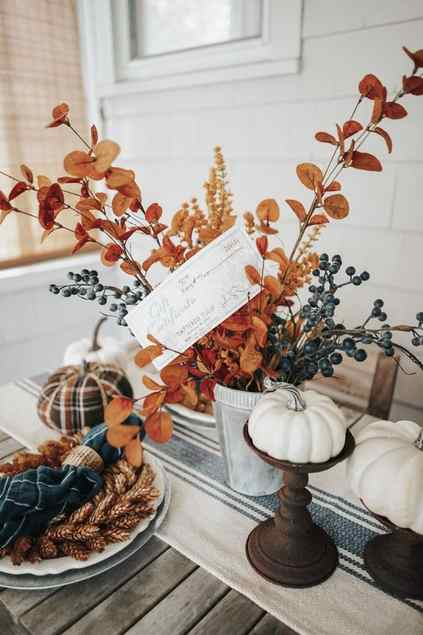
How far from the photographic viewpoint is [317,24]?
1.28 m

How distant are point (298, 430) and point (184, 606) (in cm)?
26

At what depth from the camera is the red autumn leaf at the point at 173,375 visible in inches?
23.1

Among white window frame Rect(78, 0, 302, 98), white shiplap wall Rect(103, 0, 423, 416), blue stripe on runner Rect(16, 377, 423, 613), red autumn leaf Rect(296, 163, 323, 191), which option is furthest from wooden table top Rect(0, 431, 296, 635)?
white window frame Rect(78, 0, 302, 98)

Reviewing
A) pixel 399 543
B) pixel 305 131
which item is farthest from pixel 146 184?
pixel 399 543

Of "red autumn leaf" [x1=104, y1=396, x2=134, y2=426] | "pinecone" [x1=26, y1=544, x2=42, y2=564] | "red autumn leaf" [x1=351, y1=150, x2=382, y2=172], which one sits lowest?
"pinecone" [x1=26, y1=544, x2=42, y2=564]

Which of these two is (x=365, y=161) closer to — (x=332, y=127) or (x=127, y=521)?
(x=127, y=521)

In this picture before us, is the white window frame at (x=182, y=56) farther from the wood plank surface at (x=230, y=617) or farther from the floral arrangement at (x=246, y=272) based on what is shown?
the wood plank surface at (x=230, y=617)

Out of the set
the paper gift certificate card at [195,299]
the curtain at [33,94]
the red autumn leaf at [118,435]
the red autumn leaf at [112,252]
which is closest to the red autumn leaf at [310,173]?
the paper gift certificate card at [195,299]

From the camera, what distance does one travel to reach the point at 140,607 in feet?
1.95

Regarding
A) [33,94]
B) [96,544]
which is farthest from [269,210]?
[33,94]

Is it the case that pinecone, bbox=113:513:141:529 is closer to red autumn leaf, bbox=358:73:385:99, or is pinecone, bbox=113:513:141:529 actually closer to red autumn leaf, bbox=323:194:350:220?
red autumn leaf, bbox=323:194:350:220

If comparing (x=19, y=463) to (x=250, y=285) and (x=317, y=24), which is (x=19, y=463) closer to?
(x=250, y=285)

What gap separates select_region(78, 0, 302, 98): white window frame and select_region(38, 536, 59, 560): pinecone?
50.2 inches

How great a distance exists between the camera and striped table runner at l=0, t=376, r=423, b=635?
0.58 m
